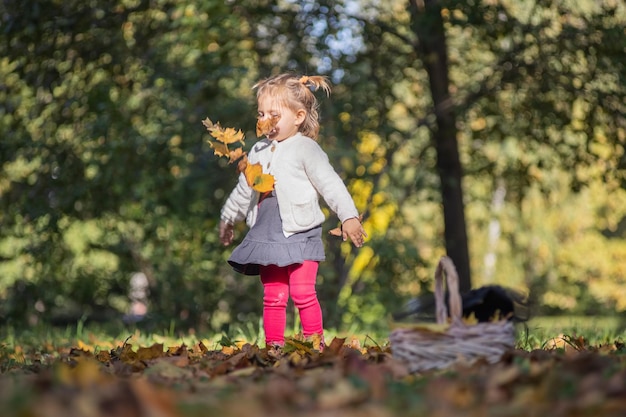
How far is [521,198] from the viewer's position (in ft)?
30.3

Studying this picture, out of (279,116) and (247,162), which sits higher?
(279,116)

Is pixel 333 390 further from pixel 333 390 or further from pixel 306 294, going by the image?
pixel 306 294

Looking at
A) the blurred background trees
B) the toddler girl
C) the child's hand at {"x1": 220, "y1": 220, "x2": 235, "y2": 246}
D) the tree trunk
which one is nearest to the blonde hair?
the toddler girl

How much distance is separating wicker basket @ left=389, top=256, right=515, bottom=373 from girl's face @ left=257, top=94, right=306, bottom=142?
5.75 feet

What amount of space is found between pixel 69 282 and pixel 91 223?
0.68 m

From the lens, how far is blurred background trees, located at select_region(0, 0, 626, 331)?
7105mm

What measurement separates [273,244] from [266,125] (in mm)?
562

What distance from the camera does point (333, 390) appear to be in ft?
7.02

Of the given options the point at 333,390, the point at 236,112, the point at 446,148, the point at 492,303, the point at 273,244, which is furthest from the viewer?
the point at 446,148

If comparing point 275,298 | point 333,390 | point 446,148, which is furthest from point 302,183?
point 446,148

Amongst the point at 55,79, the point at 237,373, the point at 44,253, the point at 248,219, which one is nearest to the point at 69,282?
the point at 44,253

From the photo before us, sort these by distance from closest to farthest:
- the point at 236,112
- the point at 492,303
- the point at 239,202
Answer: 1. the point at 239,202
2. the point at 492,303
3. the point at 236,112

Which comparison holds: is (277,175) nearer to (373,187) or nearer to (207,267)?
(373,187)

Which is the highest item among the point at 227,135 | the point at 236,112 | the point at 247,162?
the point at 236,112
